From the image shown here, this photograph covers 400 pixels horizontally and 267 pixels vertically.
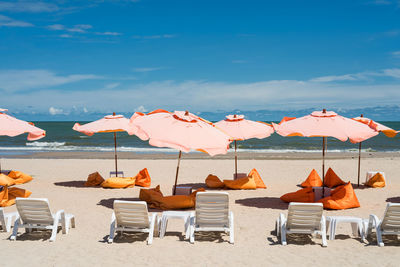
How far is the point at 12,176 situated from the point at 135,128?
6.20m

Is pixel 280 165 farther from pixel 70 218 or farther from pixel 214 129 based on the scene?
pixel 70 218

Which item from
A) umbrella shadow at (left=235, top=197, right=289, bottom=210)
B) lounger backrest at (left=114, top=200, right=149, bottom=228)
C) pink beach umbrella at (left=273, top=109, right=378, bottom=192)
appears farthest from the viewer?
umbrella shadow at (left=235, top=197, right=289, bottom=210)

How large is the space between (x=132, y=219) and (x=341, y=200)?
16.6 feet

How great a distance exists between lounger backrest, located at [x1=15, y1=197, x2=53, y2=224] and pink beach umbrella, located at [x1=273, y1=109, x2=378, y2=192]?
4826mm

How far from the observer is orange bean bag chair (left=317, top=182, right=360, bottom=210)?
8469 mm

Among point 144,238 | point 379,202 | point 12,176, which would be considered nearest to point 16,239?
point 144,238

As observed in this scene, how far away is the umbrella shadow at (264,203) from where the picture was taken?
902 cm

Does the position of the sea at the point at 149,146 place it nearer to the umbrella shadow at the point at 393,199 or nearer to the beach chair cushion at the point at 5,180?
the beach chair cushion at the point at 5,180

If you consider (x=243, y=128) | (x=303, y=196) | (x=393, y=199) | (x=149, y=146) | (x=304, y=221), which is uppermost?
(x=243, y=128)

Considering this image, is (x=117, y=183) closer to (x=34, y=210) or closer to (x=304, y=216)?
(x=34, y=210)

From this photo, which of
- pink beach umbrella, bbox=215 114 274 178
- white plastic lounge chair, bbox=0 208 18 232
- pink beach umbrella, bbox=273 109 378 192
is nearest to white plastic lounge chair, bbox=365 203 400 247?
pink beach umbrella, bbox=273 109 378 192

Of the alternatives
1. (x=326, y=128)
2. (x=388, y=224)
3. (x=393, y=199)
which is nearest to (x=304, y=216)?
(x=388, y=224)

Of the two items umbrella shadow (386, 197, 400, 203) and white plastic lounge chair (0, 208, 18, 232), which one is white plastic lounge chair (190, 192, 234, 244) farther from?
umbrella shadow (386, 197, 400, 203)

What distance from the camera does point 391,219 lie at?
597 centimetres
